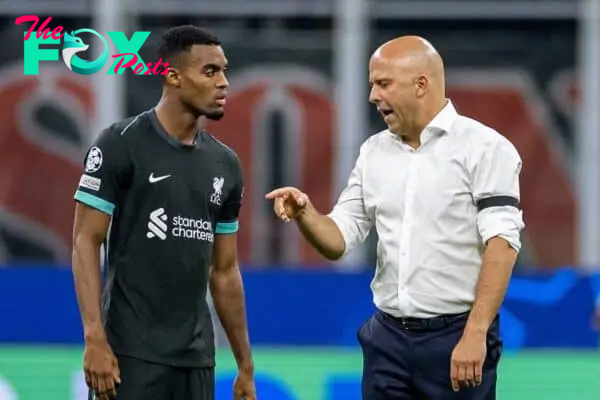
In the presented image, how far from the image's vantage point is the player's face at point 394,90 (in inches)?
206

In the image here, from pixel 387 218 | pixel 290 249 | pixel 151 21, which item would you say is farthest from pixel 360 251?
pixel 387 218

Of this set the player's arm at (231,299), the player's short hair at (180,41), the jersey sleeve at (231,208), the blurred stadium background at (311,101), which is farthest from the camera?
the blurred stadium background at (311,101)

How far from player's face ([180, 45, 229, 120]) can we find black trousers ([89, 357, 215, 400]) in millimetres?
902

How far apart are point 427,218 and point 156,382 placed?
1102 millimetres

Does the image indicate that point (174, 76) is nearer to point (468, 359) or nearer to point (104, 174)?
point (104, 174)

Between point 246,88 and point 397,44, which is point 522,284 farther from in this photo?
point 397,44

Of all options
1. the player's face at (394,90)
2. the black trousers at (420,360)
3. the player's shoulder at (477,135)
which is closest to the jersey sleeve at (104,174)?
the player's face at (394,90)

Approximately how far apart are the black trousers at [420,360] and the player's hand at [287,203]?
536 millimetres

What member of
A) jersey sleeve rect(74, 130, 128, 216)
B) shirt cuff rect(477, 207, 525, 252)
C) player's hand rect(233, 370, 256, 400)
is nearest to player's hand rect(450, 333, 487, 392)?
shirt cuff rect(477, 207, 525, 252)

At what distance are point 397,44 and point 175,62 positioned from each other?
2.58 feet

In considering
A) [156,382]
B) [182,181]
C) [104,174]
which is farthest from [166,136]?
[156,382]

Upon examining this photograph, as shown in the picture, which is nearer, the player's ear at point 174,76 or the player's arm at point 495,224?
the player's arm at point 495,224

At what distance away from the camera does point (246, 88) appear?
11.8 m

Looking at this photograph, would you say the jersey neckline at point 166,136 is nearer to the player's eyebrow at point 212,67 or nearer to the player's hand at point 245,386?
the player's eyebrow at point 212,67
